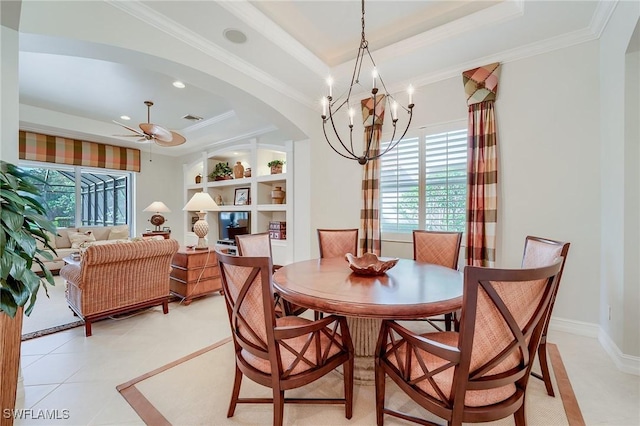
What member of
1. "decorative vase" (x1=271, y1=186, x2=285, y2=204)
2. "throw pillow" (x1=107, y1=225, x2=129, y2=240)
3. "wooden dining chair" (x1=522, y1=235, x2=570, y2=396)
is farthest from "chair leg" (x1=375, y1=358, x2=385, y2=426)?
"throw pillow" (x1=107, y1=225, x2=129, y2=240)

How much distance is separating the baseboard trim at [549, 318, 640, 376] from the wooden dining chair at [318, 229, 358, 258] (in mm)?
2076

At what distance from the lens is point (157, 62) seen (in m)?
2.42

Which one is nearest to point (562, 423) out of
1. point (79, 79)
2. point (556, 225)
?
point (556, 225)

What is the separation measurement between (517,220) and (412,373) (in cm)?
230

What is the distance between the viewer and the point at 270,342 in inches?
51.1

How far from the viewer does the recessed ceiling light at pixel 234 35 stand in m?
2.45

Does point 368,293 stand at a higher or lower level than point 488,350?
higher

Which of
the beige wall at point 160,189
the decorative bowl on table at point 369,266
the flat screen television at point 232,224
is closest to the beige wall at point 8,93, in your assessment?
the decorative bowl on table at point 369,266

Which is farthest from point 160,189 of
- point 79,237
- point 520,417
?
point 520,417

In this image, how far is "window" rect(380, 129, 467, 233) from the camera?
3156 millimetres

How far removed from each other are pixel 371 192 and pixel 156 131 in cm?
310

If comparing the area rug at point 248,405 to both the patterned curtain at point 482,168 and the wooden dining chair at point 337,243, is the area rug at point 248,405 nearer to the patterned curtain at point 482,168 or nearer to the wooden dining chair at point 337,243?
the patterned curtain at point 482,168

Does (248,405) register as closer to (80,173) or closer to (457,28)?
(457,28)

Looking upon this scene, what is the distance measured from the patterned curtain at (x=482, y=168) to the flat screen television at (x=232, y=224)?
408cm
